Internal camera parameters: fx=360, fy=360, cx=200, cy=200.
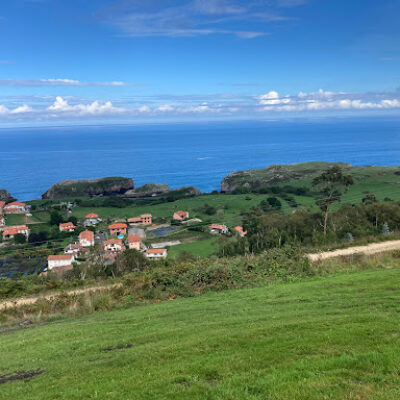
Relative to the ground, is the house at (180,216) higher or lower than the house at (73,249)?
higher

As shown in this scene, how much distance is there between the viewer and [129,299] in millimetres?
14430

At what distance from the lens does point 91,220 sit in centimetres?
6056

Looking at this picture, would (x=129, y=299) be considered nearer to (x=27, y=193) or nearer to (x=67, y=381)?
(x=67, y=381)

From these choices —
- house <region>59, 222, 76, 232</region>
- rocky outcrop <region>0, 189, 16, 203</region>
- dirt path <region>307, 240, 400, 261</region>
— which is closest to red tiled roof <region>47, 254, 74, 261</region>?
house <region>59, 222, 76, 232</region>

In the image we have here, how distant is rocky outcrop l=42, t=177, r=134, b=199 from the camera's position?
87625 mm

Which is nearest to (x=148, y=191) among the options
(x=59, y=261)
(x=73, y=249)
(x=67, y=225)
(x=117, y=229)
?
(x=67, y=225)

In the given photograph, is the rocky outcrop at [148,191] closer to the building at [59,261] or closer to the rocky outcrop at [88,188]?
the rocky outcrop at [88,188]

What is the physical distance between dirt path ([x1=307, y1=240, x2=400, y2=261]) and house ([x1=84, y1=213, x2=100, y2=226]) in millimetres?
46912

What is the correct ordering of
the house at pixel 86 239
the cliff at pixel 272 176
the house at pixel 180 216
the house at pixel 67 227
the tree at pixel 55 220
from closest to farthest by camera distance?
the house at pixel 86 239
the house at pixel 67 227
the house at pixel 180 216
the tree at pixel 55 220
the cliff at pixel 272 176

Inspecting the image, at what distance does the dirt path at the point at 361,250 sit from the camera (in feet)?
61.2

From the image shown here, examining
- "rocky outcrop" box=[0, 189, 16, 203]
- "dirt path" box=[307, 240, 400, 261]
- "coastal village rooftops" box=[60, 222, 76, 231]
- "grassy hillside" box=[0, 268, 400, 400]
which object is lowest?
"coastal village rooftops" box=[60, 222, 76, 231]

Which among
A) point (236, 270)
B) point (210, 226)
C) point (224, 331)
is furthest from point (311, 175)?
point (224, 331)

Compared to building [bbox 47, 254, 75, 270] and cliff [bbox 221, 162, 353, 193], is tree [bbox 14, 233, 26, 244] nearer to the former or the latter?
building [bbox 47, 254, 75, 270]

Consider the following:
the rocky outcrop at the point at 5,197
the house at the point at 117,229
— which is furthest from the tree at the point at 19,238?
the rocky outcrop at the point at 5,197
